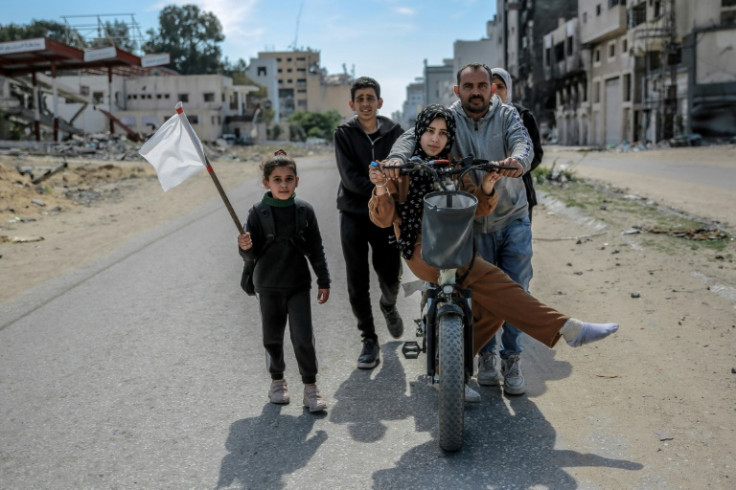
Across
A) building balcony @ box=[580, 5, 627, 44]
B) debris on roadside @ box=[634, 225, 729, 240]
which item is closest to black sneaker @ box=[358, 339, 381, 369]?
debris on roadside @ box=[634, 225, 729, 240]

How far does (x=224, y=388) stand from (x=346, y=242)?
4.60ft

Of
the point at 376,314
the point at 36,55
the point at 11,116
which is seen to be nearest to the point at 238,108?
the point at 11,116

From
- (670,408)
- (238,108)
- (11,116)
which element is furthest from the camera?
(238,108)

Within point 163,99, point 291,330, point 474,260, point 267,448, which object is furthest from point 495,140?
point 163,99

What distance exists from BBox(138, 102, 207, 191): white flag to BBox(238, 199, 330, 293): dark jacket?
18.2 inches

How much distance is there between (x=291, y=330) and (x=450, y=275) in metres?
1.18

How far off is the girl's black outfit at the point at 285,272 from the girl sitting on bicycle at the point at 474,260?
0.58m

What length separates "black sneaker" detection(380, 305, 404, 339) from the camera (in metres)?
5.85

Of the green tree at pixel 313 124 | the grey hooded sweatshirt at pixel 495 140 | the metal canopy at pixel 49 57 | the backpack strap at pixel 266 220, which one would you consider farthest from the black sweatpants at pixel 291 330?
the green tree at pixel 313 124

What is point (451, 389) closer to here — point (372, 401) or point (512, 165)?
point (372, 401)

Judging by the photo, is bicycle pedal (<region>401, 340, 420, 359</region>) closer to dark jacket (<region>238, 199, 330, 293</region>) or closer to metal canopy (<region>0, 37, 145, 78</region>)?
dark jacket (<region>238, 199, 330, 293</region>)

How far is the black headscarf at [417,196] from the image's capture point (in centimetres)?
427

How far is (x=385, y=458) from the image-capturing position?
12.4 ft

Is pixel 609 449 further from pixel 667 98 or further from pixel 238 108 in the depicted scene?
pixel 238 108
